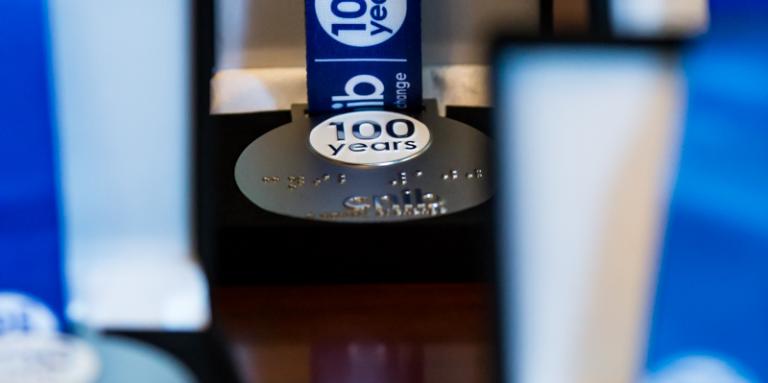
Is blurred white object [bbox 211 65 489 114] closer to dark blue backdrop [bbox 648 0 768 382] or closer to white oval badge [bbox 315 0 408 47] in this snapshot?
white oval badge [bbox 315 0 408 47]

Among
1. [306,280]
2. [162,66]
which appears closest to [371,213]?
[306,280]

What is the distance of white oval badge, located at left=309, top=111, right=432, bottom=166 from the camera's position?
59 cm

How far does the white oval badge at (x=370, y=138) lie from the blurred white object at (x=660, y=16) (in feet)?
0.85

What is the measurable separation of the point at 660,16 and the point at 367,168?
0.87 ft

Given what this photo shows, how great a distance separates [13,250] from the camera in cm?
42

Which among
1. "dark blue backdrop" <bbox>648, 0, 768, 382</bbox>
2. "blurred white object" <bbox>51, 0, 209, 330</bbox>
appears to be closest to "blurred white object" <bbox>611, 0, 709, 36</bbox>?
"dark blue backdrop" <bbox>648, 0, 768, 382</bbox>

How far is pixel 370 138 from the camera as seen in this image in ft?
2.00

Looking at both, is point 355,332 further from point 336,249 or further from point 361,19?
point 361,19

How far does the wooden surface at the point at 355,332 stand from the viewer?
1.68 feet

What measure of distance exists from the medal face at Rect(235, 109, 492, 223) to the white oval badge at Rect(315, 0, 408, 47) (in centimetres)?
5

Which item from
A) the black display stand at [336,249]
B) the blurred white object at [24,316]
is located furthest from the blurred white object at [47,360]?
the black display stand at [336,249]

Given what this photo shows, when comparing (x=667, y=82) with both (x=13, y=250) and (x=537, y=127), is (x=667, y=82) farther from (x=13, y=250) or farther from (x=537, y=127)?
(x=13, y=250)

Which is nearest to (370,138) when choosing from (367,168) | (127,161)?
(367,168)

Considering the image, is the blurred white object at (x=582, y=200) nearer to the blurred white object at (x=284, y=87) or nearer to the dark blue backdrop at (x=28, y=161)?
the dark blue backdrop at (x=28, y=161)
